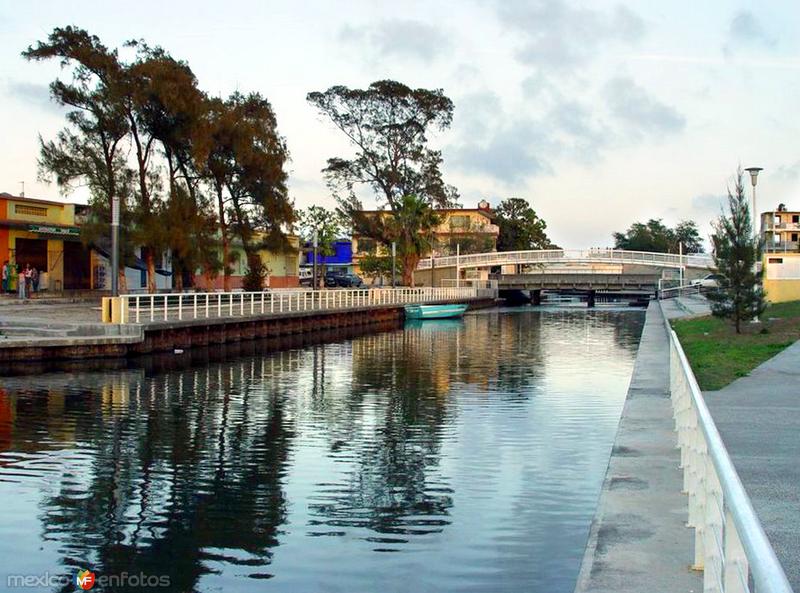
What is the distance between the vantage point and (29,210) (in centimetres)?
4519

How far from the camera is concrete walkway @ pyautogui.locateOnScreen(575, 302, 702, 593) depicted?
637 centimetres

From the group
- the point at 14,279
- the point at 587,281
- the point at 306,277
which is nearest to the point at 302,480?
the point at 14,279

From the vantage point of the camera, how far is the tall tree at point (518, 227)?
401 feet

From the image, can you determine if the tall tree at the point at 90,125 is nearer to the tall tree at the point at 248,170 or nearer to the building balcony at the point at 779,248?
the tall tree at the point at 248,170

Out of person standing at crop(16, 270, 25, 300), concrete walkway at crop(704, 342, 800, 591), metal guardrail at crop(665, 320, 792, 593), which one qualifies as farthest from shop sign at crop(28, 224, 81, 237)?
metal guardrail at crop(665, 320, 792, 593)

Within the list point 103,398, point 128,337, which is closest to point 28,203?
point 128,337

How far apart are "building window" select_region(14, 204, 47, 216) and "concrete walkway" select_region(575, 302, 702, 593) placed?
1489 inches

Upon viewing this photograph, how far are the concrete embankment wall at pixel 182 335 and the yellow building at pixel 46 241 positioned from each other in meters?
13.0

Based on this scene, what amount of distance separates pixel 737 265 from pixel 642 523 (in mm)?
24223

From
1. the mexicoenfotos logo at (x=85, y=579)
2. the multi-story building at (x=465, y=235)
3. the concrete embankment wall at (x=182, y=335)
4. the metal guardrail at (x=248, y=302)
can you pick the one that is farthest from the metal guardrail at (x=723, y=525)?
the multi-story building at (x=465, y=235)

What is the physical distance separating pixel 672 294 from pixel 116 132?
56.4 m

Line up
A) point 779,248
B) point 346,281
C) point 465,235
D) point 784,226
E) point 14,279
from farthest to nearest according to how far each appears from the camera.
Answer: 1. point 784,226
2. point 465,235
3. point 779,248
4. point 346,281
5. point 14,279

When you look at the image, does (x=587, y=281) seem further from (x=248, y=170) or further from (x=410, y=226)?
(x=248, y=170)

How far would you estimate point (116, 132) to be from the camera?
134 feet
